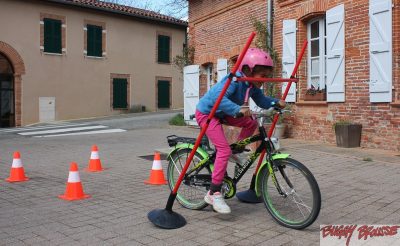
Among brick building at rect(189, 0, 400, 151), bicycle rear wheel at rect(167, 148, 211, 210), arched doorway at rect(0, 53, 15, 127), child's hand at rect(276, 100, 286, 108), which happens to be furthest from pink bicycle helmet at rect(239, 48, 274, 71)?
arched doorway at rect(0, 53, 15, 127)

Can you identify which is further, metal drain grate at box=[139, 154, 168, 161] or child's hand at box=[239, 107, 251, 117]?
metal drain grate at box=[139, 154, 168, 161]

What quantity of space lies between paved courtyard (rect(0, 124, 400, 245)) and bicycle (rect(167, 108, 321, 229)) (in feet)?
0.46

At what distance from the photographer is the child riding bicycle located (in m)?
4.24

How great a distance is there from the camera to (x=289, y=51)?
11773 millimetres

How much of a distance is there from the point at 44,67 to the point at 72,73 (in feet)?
4.97

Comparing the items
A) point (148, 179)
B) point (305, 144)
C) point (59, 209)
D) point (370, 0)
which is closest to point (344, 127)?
point (305, 144)

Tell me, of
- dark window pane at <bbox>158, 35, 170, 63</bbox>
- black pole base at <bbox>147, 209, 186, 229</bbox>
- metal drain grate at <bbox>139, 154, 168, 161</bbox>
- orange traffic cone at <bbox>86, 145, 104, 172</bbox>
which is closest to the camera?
black pole base at <bbox>147, 209, 186, 229</bbox>

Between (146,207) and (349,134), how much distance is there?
620 centimetres

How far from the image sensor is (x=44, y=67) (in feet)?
72.9

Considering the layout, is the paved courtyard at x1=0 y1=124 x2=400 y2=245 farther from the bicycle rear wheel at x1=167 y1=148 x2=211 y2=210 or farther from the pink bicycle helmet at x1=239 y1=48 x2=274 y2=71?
the pink bicycle helmet at x1=239 y1=48 x2=274 y2=71

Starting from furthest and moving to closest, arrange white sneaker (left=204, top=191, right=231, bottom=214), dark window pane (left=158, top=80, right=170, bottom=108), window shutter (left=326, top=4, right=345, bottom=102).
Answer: dark window pane (left=158, top=80, right=170, bottom=108) → window shutter (left=326, top=4, right=345, bottom=102) → white sneaker (left=204, top=191, right=231, bottom=214)

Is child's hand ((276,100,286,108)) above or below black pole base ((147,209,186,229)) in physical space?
above

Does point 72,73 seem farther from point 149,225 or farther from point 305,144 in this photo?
point 149,225

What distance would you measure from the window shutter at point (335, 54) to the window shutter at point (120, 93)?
54.3ft
